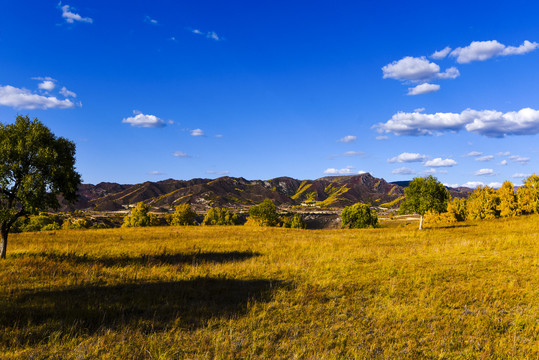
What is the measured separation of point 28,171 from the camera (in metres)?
14.5

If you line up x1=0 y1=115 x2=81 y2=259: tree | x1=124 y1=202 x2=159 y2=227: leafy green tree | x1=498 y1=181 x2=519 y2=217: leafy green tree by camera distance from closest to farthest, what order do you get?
x1=0 y1=115 x2=81 y2=259: tree < x1=498 y1=181 x2=519 y2=217: leafy green tree < x1=124 y1=202 x2=159 y2=227: leafy green tree

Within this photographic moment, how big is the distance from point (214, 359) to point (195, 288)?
5.44 meters

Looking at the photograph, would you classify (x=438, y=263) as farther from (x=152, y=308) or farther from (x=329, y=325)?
(x=152, y=308)

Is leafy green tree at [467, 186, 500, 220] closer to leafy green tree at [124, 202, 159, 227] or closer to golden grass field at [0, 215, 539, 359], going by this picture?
golden grass field at [0, 215, 539, 359]

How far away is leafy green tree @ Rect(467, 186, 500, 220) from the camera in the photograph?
72.0 meters

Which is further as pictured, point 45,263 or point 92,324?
point 45,263

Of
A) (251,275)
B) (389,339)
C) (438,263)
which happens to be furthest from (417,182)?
(389,339)

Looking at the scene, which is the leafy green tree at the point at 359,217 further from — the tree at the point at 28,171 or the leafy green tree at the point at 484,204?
the tree at the point at 28,171

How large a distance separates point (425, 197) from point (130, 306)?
37865 mm

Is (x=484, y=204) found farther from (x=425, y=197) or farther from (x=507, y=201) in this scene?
(x=425, y=197)

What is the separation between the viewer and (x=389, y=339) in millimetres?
6469

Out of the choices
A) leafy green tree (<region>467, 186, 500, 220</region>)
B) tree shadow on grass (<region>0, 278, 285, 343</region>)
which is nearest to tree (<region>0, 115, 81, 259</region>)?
tree shadow on grass (<region>0, 278, 285, 343</region>)

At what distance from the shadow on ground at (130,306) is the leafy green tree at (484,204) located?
83899 mm

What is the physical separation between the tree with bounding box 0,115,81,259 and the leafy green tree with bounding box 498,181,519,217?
84.0 m
